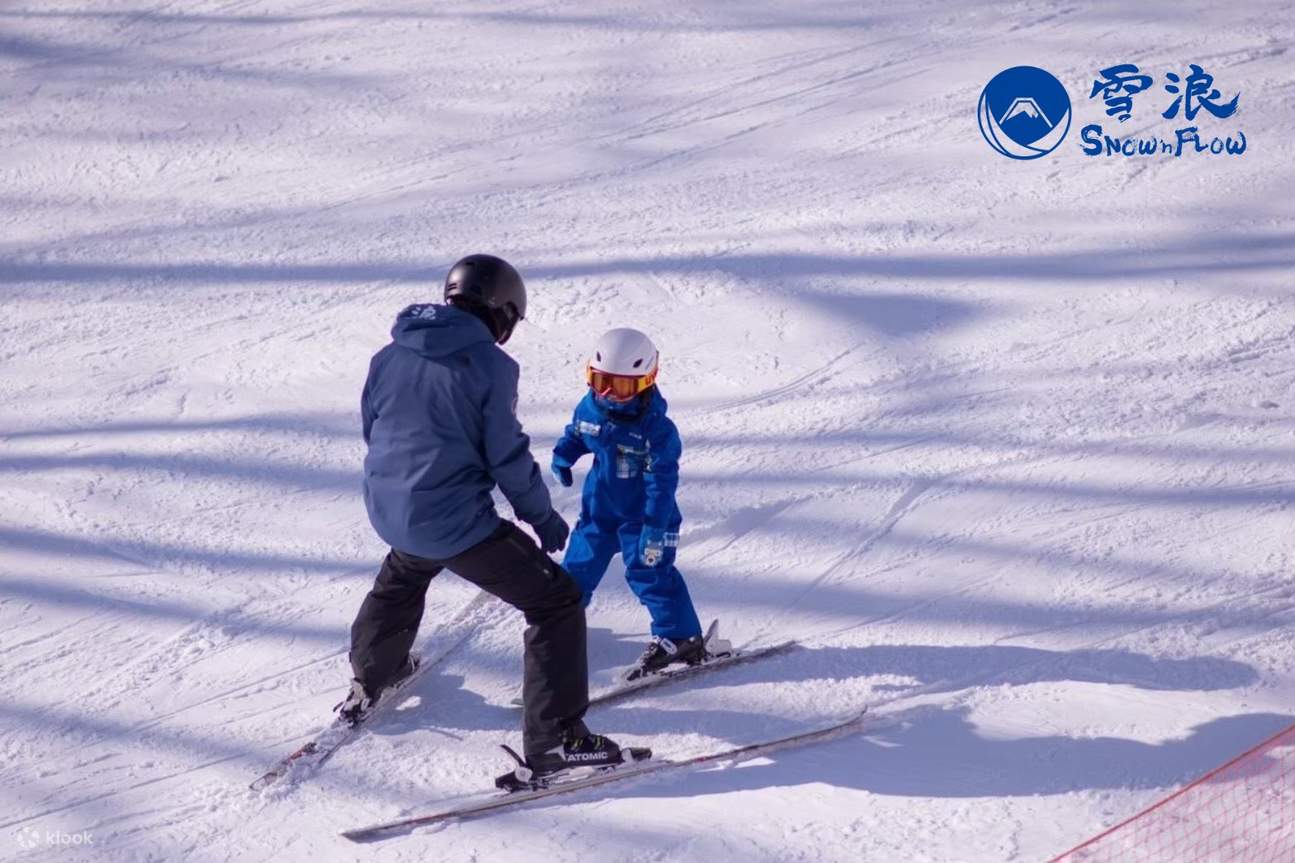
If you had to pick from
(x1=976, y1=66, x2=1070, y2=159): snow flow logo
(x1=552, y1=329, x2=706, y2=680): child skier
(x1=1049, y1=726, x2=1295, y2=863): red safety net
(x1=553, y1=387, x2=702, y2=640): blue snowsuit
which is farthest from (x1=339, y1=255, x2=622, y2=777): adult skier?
(x1=976, y1=66, x2=1070, y2=159): snow flow logo

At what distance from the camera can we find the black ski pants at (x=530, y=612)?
12.8 ft

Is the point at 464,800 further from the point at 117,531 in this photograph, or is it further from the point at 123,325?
the point at 123,325

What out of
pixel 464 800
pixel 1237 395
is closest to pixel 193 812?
pixel 464 800

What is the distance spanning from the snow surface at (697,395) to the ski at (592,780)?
0.06 meters

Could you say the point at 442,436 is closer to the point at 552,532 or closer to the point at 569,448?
the point at 552,532

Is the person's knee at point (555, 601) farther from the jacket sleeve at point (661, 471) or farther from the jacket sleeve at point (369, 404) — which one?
the jacket sleeve at point (369, 404)

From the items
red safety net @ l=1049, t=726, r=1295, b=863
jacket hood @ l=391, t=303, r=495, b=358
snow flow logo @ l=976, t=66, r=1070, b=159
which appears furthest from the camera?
snow flow logo @ l=976, t=66, r=1070, b=159

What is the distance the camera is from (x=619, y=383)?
4.12 metres

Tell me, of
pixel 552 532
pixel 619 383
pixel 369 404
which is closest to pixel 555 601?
pixel 552 532

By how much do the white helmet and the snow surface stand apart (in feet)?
3.76

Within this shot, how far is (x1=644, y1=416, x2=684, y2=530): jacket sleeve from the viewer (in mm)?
4207

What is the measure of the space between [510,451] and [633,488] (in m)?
0.76

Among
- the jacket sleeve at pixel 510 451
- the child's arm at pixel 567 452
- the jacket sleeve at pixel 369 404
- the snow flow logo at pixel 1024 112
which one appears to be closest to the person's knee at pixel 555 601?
the jacket sleeve at pixel 510 451

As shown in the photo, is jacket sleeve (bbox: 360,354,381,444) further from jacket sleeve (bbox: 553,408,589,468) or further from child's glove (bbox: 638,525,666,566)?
child's glove (bbox: 638,525,666,566)
